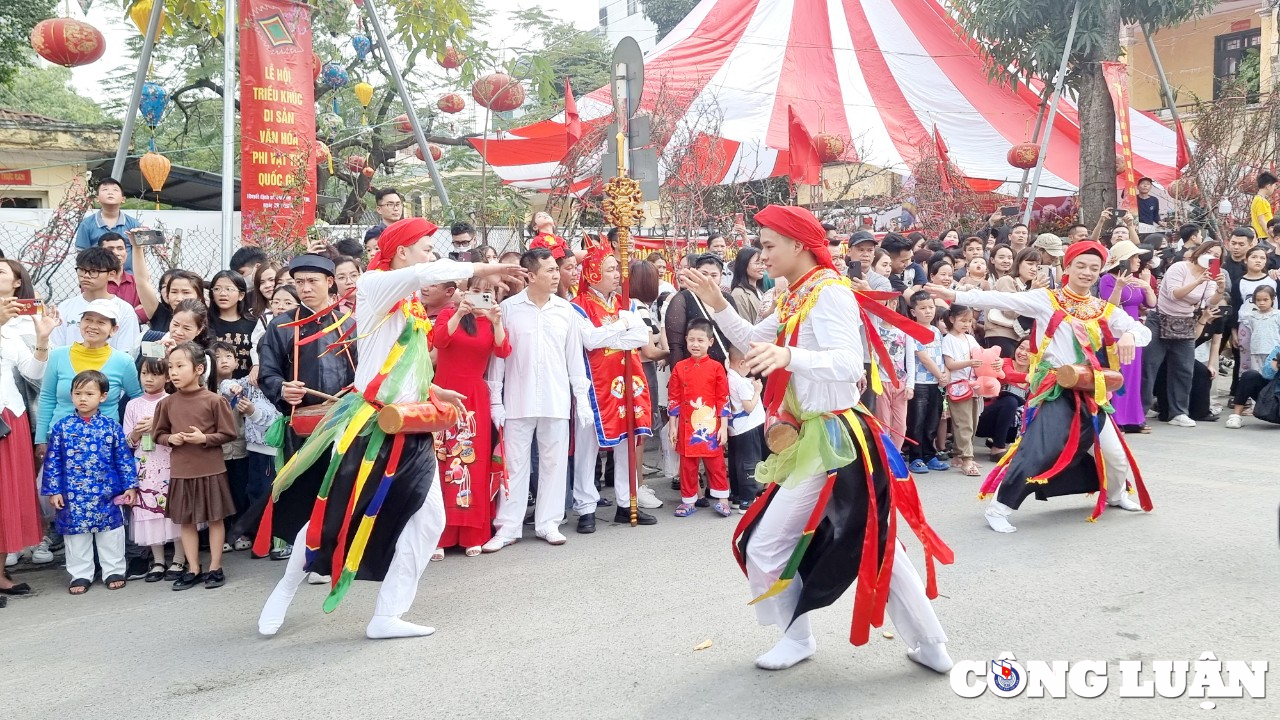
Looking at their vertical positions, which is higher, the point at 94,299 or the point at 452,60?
the point at 452,60

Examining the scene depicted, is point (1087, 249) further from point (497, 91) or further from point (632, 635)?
point (497, 91)

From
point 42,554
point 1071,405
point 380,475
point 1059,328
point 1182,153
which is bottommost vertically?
point 42,554

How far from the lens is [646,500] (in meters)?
6.74

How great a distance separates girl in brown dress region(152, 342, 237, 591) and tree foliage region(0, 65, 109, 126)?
27.9m

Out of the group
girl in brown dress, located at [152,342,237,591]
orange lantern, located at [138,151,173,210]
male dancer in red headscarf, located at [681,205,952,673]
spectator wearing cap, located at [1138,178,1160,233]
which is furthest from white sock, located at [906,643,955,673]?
spectator wearing cap, located at [1138,178,1160,233]

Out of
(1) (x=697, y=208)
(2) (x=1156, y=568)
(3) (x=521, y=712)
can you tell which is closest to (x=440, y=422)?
(3) (x=521, y=712)

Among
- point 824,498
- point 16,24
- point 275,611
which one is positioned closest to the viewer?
point 824,498

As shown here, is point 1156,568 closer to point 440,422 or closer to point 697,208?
point 440,422

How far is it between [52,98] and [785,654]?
124ft

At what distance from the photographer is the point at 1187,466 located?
7.36 metres

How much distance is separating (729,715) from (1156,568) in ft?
9.17

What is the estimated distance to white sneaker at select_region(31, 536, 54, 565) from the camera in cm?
559

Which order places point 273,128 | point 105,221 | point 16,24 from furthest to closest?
point 16,24, point 273,128, point 105,221

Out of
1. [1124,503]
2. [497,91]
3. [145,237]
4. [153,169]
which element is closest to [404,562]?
[145,237]
